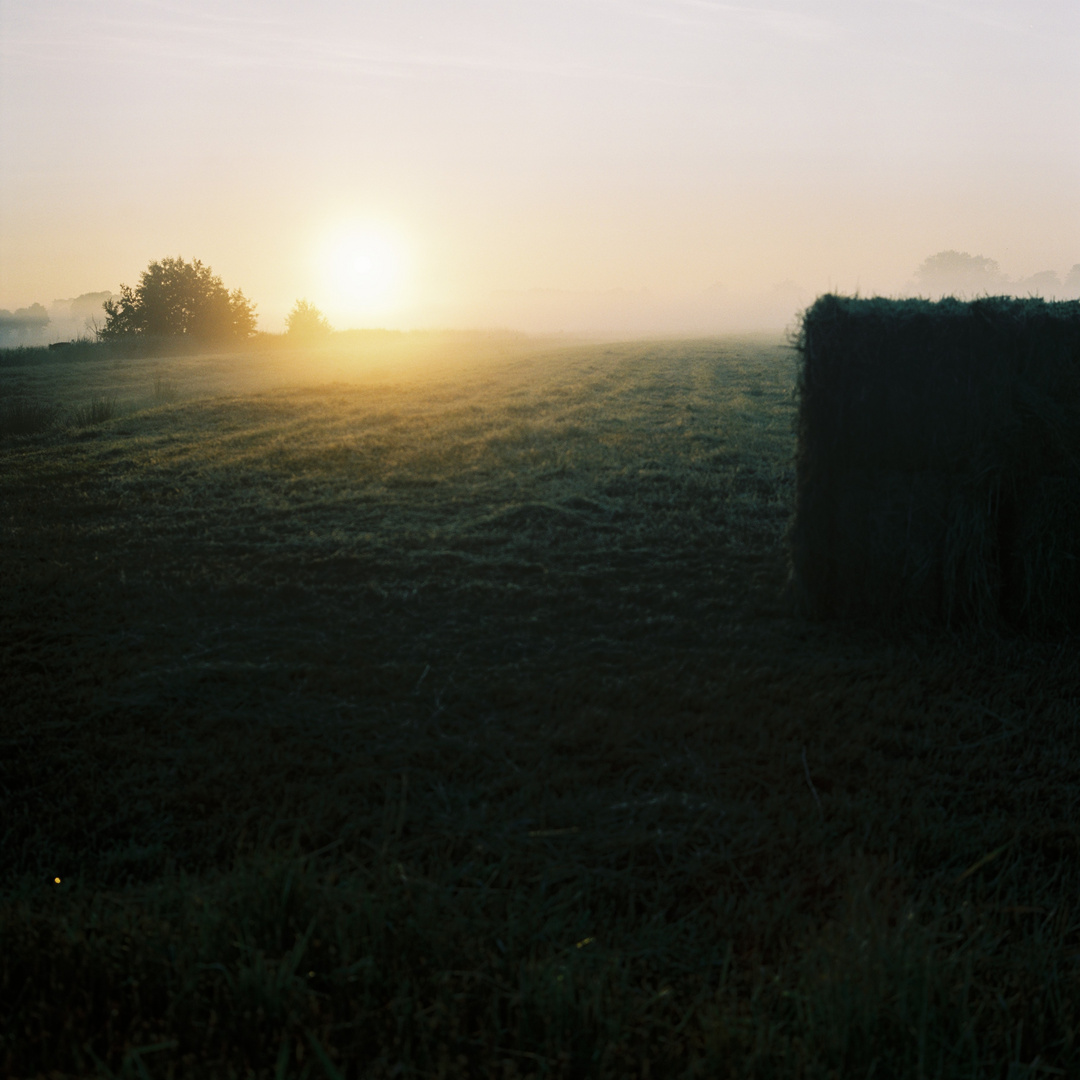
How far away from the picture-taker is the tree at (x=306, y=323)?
40062 mm

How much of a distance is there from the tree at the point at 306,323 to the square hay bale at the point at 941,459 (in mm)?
37605

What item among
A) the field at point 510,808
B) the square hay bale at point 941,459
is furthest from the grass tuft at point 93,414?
the square hay bale at point 941,459

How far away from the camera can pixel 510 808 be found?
3.30 m

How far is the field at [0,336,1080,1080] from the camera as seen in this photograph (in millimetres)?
2027

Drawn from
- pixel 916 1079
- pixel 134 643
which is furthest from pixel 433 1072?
pixel 134 643

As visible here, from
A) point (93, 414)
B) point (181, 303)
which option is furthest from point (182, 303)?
point (93, 414)

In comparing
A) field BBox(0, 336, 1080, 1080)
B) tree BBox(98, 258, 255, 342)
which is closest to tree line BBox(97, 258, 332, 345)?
tree BBox(98, 258, 255, 342)

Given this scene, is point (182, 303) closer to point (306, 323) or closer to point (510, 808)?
point (306, 323)

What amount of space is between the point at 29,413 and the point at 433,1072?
15.3m

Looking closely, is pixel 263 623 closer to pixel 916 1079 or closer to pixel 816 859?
pixel 816 859

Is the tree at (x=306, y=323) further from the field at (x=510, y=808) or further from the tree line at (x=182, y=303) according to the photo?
the field at (x=510, y=808)

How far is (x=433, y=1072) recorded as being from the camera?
1.91 m

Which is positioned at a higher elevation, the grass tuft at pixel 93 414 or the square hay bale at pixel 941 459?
the grass tuft at pixel 93 414

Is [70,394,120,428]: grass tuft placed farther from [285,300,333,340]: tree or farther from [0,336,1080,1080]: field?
[285,300,333,340]: tree
